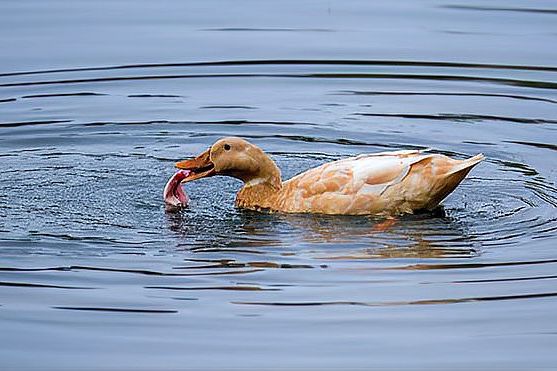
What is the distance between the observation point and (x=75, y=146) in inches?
555

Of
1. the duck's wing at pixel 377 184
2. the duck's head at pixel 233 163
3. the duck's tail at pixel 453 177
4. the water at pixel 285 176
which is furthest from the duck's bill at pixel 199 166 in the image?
the duck's tail at pixel 453 177

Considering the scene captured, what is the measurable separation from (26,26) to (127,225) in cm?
726

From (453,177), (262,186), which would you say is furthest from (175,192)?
(453,177)

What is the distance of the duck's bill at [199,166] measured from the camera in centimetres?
1242

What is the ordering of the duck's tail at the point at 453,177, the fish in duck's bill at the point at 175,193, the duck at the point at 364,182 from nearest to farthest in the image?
the duck's tail at the point at 453,177 < the duck at the point at 364,182 < the fish in duck's bill at the point at 175,193

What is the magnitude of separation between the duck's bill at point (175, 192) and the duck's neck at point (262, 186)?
0.49m

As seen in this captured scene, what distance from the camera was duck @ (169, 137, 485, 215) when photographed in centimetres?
1188

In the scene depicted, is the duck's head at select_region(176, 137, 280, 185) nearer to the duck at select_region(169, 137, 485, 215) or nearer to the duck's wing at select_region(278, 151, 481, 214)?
the duck at select_region(169, 137, 485, 215)

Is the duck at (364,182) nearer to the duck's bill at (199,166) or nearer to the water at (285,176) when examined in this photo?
the duck's bill at (199,166)

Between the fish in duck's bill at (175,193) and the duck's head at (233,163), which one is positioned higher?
the duck's head at (233,163)

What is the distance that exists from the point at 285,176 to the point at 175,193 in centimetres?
131

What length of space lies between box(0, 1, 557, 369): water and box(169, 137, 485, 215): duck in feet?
0.47

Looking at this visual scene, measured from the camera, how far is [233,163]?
12.4 m

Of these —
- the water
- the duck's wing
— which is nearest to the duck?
the duck's wing
